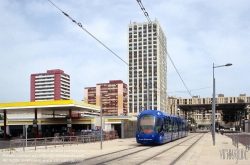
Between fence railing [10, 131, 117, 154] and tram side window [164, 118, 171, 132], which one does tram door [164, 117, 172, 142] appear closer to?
tram side window [164, 118, 171, 132]

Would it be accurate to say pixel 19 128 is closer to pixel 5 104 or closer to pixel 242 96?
pixel 5 104

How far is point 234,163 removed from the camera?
15156 millimetres

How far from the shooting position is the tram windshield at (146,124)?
2748cm

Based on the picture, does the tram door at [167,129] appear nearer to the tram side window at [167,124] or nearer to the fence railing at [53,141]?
the tram side window at [167,124]

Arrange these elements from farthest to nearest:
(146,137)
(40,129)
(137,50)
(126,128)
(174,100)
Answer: (174,100), (137,50), (40,129), (126,128), (146,137)

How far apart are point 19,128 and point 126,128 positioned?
36912mm

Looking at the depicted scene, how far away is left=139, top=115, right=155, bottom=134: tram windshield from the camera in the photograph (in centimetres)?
2748

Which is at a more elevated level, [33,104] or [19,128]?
[33,104]

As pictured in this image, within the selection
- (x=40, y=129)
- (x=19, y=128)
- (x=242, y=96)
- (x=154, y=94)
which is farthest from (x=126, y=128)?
(x=242, y=96)

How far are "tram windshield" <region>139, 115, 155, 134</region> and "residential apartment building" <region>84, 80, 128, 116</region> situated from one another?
420 feet

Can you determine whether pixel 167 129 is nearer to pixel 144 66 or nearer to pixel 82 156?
pixel 82 156

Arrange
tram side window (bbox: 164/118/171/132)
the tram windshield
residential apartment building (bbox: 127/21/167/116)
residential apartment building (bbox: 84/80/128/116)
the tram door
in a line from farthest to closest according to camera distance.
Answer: residential apartment building (bbox: 84/80/128/116) → residential apartment building (bbox: 127/21/167/116) → the tram door → tram side window (bbox: 164/118/171/132) → the tram windshield

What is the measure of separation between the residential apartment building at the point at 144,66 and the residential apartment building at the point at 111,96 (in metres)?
5.07

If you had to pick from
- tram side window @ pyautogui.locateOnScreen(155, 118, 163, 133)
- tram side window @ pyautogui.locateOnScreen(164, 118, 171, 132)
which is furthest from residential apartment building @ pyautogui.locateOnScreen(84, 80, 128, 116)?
tram side window @ pyautogui.locateOnScreen(155, 118, 163, 133)
